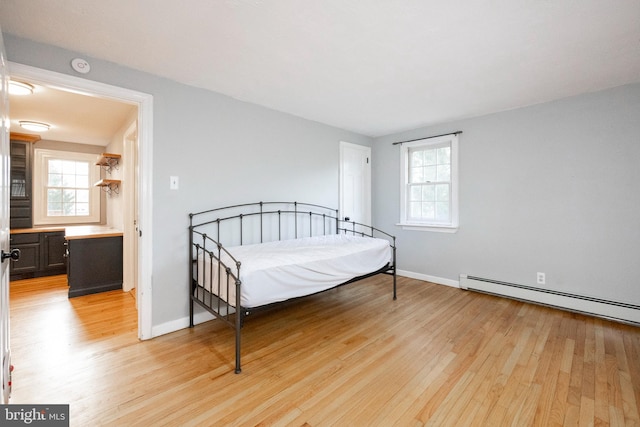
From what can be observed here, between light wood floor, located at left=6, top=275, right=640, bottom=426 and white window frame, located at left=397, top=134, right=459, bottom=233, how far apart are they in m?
1.23

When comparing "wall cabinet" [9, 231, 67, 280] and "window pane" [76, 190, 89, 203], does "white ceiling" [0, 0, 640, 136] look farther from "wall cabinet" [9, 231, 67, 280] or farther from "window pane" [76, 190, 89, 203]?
"window pane" [76, 190, 89, 203]

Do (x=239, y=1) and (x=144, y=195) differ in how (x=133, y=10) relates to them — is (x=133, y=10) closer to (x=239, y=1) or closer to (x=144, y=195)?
(x=239, y=1)

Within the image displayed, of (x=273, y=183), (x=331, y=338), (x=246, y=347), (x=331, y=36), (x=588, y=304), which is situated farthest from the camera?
(x=273, y=183)

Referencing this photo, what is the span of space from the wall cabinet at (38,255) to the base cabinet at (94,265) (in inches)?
58.6

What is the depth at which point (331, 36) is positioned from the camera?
1849 millimetres

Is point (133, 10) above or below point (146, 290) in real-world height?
above

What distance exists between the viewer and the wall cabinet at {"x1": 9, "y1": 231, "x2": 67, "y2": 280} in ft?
13.4

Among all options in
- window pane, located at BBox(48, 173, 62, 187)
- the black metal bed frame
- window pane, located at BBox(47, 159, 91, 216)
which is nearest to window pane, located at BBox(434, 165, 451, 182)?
the black metal bed frame

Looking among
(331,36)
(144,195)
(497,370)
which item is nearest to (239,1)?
(331,36)

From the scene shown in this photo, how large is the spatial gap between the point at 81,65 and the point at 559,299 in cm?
485

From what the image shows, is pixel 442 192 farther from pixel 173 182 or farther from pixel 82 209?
pixel 82 209

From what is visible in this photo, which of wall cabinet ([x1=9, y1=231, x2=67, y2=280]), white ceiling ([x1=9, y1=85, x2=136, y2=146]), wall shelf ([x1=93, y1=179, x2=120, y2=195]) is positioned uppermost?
white ceiling ([x1=9, y1=85, x2=136, y2=146])

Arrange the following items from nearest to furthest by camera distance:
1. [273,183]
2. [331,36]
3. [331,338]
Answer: [331,36], [331,338], [273,183]

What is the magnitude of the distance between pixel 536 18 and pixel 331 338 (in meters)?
2.63
